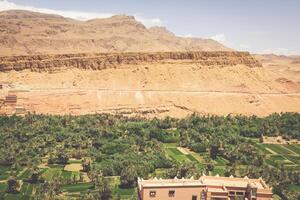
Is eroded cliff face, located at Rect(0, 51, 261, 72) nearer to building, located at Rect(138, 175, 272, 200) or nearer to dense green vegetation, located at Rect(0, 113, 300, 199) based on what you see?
dense green vegetation, located at Rect(0, 113, 300, 199)

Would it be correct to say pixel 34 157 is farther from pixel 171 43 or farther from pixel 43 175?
pixel 171 43

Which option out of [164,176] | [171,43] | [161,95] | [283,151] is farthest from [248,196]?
[171,43]

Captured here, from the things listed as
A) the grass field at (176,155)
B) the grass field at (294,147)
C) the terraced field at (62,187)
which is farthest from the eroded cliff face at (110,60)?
the terraced field at (62,187)

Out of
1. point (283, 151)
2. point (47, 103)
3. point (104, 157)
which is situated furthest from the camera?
point (47, 103)

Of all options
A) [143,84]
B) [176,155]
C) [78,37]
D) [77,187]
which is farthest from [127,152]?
[78,37]

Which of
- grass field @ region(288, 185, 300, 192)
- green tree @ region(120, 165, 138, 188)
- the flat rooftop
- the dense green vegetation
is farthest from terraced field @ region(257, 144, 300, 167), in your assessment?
the flat rooftop
